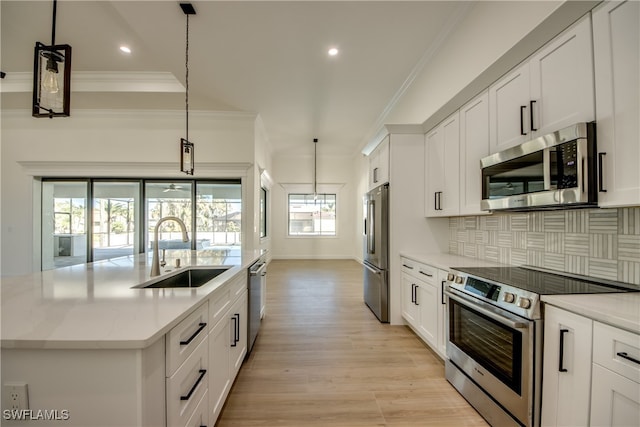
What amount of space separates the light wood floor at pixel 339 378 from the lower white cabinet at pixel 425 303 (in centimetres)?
17

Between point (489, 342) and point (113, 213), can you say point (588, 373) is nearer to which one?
point (489, 342)

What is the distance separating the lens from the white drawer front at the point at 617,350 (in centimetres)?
98

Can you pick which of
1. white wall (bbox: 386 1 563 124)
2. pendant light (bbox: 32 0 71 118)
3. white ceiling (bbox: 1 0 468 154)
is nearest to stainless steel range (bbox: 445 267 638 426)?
white wall (bbox: 386 1 563 124)

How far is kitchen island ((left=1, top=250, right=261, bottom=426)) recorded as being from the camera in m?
0.87

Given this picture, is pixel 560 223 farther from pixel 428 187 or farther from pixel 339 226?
pixel 339 226

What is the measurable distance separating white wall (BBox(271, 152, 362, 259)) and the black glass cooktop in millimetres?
6635

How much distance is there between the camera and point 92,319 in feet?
3.30

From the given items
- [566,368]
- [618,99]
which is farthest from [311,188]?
[566,368]

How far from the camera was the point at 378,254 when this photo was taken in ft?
11.4

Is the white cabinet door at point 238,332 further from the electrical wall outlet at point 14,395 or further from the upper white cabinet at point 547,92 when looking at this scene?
the upper white cabinet at point 547,92

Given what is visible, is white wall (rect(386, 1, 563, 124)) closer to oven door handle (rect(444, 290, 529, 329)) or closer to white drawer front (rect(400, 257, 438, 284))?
oven door handle (rect(444, 290, 529, 329))

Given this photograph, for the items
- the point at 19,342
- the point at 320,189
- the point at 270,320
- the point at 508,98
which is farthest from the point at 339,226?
the point at 19,342

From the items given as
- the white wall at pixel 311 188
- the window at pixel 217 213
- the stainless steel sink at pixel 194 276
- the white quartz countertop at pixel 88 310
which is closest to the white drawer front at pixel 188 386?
the white quartz countertop at pixel 88 310

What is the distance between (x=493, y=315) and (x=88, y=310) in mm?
2045
